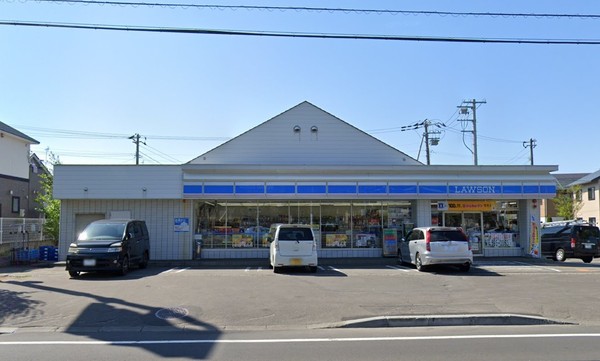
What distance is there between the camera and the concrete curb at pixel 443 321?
8938 millimetres

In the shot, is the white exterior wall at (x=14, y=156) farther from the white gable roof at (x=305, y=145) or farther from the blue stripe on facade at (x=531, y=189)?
the blue stripe on facade at (x=531, y=189)

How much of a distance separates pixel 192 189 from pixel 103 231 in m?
5.15

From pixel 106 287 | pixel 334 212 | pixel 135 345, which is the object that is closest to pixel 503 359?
pixel 135 345

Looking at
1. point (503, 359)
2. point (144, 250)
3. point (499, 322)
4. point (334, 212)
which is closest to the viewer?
point (503, 359)

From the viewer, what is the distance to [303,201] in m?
22.5

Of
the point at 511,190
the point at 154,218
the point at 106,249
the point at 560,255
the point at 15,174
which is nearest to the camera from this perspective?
the point at 106,249

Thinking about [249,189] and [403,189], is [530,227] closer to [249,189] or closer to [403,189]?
[403,189]

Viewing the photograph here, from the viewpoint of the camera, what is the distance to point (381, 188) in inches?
857

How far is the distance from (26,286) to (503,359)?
40.3 ft

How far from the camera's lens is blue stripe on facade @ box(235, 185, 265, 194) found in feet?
69.9

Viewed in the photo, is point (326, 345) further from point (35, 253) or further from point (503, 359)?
point (35, 253)

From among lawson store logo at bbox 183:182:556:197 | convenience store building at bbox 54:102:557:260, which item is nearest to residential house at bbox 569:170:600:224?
convenience store building at bbox 54:102:557:260

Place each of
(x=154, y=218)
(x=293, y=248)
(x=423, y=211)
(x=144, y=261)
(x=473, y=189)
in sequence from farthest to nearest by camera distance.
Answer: (x=423, y=211)
(x=473, y=189)
(x=154, y=218)
(x=144, y=261)
(x=293, y=248)

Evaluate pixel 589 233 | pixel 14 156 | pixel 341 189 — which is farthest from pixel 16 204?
pixel 589 233
